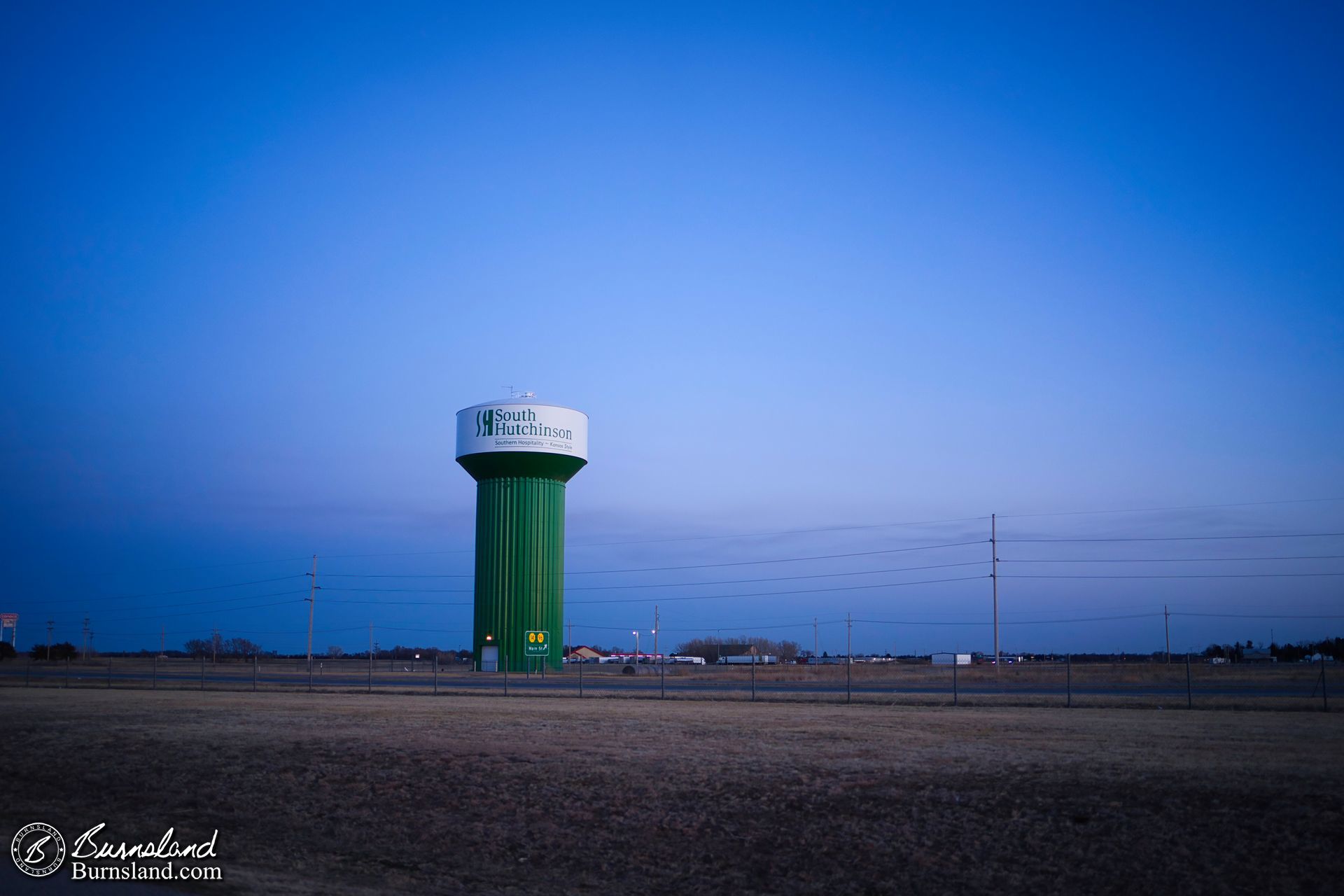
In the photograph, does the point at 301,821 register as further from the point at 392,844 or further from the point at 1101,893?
the point at 1101,893

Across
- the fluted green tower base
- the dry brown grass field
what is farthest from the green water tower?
the dry brown grass field

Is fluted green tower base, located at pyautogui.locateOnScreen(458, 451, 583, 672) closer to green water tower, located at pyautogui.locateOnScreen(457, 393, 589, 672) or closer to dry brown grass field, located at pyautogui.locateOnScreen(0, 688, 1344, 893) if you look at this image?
green water tower, located at pyautogui.locateOnScreen(457, 393, 589, 672)

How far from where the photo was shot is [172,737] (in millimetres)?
21094

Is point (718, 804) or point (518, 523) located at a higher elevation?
point (518, 523)

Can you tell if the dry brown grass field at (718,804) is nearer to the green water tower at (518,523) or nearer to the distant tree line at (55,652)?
the green water tower at (518,523)

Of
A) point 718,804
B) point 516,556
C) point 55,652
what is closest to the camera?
point 718,804

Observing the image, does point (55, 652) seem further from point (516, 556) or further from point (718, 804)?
point (718, 804)

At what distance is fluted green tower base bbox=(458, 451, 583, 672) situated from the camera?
6556cm

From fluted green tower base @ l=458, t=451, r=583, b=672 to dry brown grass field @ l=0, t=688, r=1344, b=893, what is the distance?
42.6 metres

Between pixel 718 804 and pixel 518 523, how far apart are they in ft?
175

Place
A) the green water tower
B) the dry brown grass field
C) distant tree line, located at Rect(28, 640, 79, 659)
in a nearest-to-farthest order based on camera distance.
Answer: the dry brown grass field, the green water tower, distant tree line, located at Rect(28, 640, 79, 659)

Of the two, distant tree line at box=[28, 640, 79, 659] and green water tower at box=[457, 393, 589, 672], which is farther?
distant tree line at box=[28, 640, 79, 659]

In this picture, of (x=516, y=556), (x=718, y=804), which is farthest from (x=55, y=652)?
(x=718, y=804)

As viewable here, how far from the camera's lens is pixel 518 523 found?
66.1m
